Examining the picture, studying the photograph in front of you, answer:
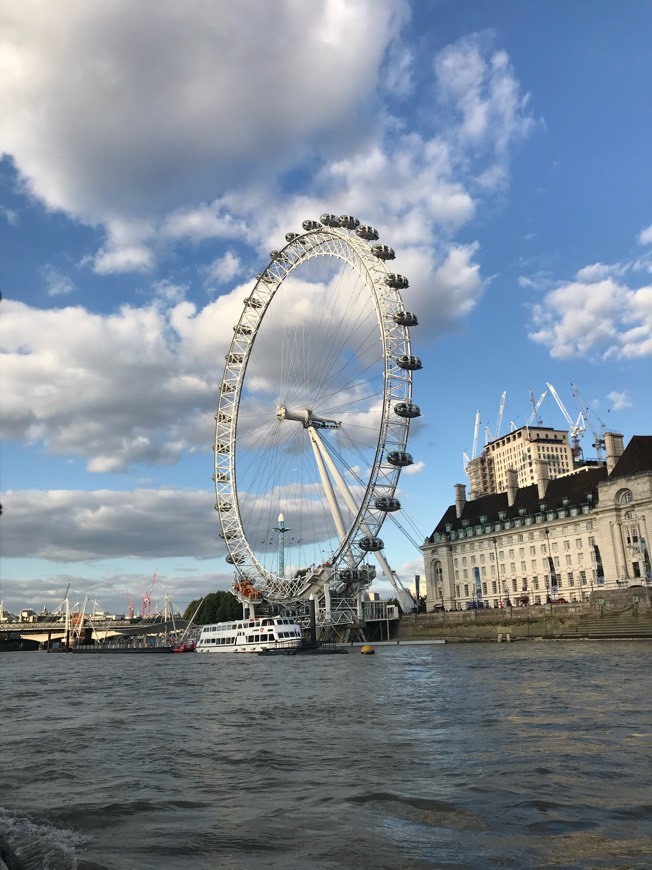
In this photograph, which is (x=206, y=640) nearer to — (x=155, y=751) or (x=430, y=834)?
(x=155, y=751)

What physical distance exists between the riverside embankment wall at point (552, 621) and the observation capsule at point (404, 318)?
97.8ft

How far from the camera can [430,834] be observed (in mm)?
10125

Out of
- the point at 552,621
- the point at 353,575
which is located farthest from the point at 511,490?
the point at 552,621

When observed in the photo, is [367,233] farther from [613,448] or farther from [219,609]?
[219,609]

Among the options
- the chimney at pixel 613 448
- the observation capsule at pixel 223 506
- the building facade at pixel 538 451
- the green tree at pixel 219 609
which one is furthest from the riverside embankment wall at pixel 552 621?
the building facade at pixel 538 451

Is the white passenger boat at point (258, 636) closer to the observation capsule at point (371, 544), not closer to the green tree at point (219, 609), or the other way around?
the observation capsule at point (371, 544)

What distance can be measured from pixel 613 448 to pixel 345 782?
7670 cm

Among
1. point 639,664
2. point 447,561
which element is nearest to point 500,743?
point 639,664

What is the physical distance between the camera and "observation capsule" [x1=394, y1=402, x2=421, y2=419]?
224 ft

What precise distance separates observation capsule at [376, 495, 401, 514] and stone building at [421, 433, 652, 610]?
77.7 ft

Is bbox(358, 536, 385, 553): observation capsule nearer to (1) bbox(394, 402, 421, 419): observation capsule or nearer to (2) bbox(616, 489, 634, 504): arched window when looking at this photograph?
(1) bbox(394, 402, 421, 419): observation capsule

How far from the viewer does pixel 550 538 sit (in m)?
89.7

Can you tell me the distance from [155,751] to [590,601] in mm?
58373

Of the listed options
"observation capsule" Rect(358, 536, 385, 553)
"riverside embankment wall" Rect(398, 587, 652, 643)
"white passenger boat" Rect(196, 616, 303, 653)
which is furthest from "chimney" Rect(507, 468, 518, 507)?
"white passenger boat" Rect(196, 616, 303, 653)
